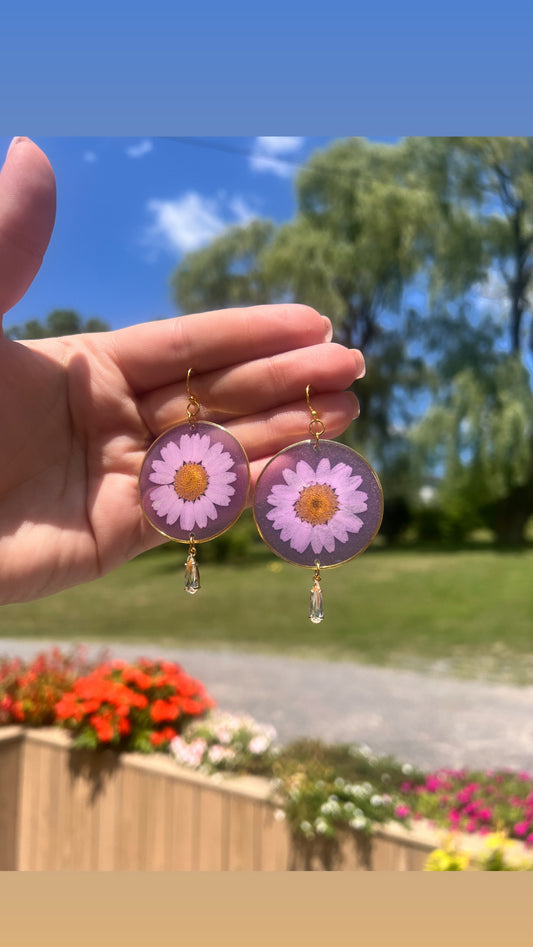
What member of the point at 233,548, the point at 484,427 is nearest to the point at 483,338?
the point at 484,427

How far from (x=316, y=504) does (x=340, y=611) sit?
7.14m

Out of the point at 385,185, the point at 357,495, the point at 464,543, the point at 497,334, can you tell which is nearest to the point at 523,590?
the point at 464,543

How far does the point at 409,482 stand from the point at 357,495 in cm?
791

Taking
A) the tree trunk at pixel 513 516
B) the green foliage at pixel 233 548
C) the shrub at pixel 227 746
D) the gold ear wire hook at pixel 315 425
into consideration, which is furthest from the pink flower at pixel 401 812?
the tree trunk at pixel 513 516

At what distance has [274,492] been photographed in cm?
138

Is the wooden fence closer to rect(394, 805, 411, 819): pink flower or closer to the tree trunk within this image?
rect(394, 805, 411, 819): pink flower

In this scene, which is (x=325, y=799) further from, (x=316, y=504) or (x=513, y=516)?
(x=513, y=516)

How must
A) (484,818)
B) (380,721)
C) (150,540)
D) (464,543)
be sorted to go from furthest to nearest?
(464,543), (380,721), (484,818), (150,540)

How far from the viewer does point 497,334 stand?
885 centimetres

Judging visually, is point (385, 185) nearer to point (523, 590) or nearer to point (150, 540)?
point (523, 590)

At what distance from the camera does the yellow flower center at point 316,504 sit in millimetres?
1370

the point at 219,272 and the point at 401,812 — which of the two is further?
the point at 219,272

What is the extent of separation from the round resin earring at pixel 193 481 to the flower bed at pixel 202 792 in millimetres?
1721

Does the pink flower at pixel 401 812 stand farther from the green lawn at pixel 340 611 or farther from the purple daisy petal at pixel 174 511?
the green lawn at pixel 340 611
